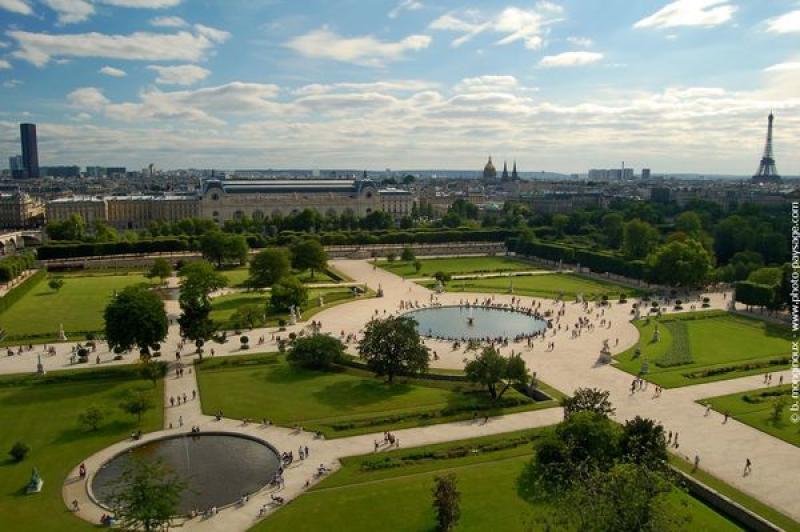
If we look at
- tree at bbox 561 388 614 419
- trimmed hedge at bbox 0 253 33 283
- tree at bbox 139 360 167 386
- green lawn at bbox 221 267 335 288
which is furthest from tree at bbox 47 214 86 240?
tree at bbox 561 388 614 419

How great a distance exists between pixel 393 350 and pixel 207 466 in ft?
42.8

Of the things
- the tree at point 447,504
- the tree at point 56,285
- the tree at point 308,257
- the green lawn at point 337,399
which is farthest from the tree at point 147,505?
the tree at point 308,257

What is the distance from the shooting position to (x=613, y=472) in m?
A: 19.6

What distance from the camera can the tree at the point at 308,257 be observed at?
244 feet

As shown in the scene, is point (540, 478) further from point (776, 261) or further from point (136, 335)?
point (776, 261)

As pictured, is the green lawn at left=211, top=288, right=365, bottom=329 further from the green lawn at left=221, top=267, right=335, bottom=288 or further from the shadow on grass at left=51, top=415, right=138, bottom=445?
the shadow on grass at left=51, top=415, right=138, bottom=445

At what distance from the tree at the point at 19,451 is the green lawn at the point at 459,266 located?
178 feet

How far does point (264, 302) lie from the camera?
204 ft

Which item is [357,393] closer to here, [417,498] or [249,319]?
[417,498]

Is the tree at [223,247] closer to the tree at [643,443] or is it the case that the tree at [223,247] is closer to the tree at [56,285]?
the tree at [56,285]

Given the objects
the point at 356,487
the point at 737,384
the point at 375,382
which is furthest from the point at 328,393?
the point at 737,384

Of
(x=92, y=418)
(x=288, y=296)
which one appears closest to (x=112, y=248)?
(x=288, y=296)

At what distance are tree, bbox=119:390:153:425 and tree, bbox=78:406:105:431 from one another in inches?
45.5

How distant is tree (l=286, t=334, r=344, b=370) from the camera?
4072cm
